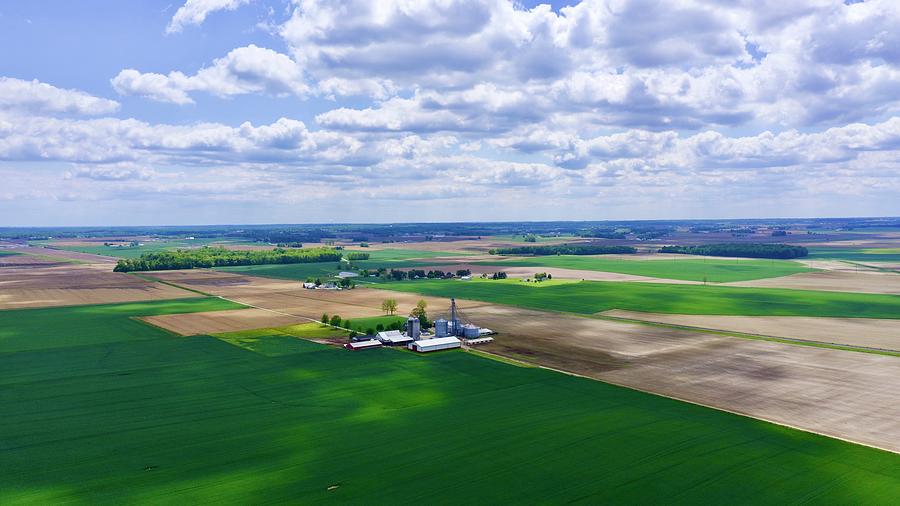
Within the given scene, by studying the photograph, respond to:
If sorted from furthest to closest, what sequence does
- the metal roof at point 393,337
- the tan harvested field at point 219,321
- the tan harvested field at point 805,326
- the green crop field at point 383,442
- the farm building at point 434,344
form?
the tan harvested field at point 219,321 → the metal roof at point 393,337 → the tan harvested field at point 805,326 → the farm building at point 434,344 → the green crop field at point 383,442

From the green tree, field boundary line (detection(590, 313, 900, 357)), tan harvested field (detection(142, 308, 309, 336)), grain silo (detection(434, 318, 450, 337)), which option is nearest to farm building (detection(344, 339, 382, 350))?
grain silo (detection(434, 318, 450, 337))

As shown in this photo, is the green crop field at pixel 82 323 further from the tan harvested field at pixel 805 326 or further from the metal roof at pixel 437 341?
the tan harvested field at pixel 805 326

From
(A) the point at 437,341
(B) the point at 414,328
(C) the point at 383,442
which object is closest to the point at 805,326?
(A) the point at 437,341

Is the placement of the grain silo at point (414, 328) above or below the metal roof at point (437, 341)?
above

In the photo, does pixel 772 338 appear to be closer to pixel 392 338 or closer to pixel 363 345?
pixel 392 338

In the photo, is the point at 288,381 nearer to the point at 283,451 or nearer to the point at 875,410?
the point at 283,451

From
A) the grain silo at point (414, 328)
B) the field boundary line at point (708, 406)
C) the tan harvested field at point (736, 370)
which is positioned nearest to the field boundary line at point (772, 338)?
the tan harvested field at point (736, 370)

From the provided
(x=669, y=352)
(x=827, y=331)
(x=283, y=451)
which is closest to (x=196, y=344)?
(x=283, y=451)
